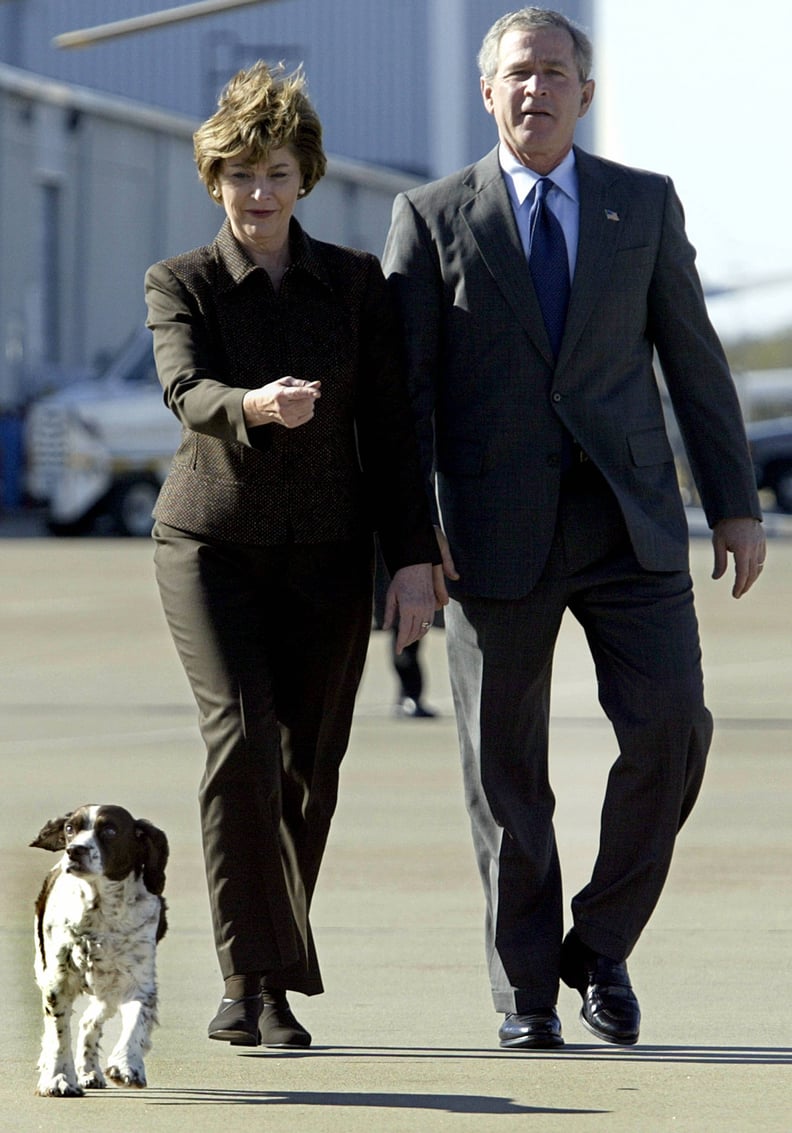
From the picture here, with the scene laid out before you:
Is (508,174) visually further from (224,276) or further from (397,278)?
(224,276)

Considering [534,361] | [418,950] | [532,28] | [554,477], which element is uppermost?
[532,28]

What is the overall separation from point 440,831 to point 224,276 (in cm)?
329

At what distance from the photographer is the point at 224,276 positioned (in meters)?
4.33

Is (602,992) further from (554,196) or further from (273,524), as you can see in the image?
(554,196)

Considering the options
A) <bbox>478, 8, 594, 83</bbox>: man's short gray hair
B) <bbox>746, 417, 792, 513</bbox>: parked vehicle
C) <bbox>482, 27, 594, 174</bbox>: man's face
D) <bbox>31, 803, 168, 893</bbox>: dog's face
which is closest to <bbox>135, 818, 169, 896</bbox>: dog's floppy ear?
<bbox>31, 803, 168, 893</bbox>: dog's face

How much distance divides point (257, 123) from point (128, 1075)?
184 cm

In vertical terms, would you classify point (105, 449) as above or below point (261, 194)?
below

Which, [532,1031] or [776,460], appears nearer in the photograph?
[532,1031]

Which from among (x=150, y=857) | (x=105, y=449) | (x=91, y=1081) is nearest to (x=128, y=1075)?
(x=91, y=1081)

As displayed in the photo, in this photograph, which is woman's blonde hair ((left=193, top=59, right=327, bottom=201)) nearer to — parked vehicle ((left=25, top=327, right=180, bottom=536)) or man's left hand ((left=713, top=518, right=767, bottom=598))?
man's left hand ((left=713, top=518, right=767, bottom=598))

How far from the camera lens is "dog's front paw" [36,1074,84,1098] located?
3984 millimetres

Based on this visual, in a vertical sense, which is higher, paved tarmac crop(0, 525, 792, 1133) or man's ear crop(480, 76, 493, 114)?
man's ear crop(480, 76, 493, 114)

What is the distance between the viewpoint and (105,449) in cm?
2672

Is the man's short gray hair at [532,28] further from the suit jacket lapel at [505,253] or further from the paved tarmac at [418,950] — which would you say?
the paved tarmac at [418,950]
